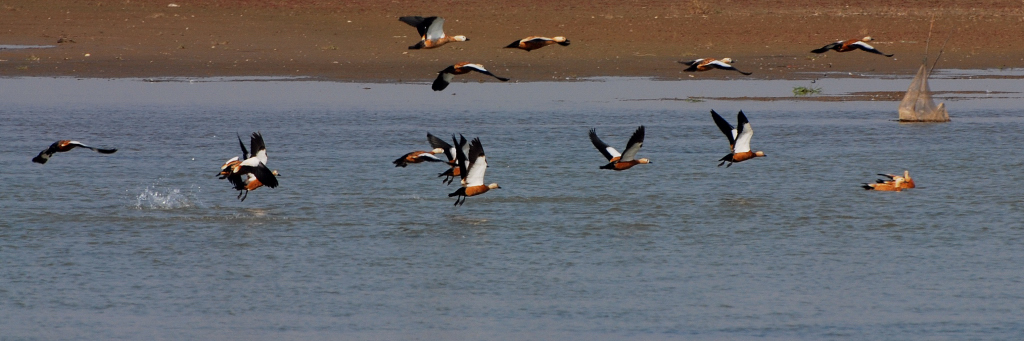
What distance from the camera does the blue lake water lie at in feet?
30.4

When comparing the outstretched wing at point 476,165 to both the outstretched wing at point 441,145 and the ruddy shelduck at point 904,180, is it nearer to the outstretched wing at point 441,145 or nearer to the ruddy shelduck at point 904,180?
the outstretched wing at point 441,145

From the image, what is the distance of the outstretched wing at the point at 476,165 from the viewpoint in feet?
40.3

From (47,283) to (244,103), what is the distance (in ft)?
47.5

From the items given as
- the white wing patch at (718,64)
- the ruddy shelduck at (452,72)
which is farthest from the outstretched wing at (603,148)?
the white wing patch at (718,64)

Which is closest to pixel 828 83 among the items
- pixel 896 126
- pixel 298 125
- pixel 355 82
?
pixel 896 126

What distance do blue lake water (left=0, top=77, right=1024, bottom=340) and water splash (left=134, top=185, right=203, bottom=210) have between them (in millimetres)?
58

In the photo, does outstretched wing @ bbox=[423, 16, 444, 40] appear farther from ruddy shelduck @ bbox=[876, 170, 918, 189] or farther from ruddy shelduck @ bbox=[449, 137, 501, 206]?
ruddy shelduck @ bbox=[876, 170, 918, 189]

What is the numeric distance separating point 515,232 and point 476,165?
84 centimetres

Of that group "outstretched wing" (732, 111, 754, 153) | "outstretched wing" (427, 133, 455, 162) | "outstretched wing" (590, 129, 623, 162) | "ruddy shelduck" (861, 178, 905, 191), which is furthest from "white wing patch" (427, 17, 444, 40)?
"ruddy shelduck" (861, 178, 905, 191)

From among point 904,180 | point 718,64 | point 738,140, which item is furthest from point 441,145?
point 904,180

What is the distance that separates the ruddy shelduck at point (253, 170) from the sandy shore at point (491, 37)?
15.2m

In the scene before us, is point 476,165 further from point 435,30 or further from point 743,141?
point 743,141

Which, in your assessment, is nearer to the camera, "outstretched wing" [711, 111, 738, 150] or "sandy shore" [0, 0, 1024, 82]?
"outstretched wing" [711, 111, 738, 150]

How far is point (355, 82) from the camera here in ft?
92.8
